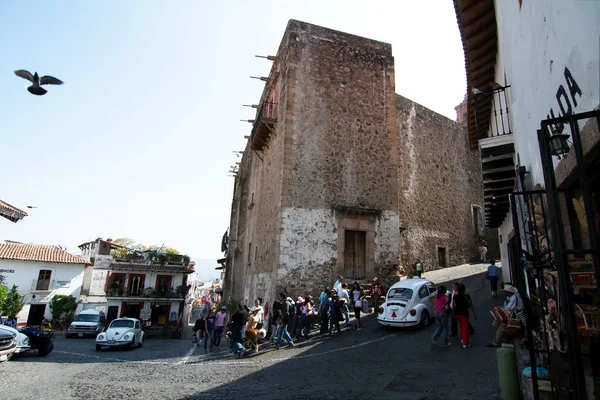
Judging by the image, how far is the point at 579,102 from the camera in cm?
359

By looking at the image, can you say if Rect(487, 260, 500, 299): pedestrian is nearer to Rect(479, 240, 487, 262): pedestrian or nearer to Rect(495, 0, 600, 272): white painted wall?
Rect(495, 0, 600, 272): white painted wall

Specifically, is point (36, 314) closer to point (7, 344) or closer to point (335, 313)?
point (7, 344)

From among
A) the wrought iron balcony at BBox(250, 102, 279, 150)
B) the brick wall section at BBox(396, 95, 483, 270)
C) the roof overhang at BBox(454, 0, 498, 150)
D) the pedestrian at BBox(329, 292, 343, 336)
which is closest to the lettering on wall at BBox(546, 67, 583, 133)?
the roof overhang at BBox(454, 0, 498, 150)

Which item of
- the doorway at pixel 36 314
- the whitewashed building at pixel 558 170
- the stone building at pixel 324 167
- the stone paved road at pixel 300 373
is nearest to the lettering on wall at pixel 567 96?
the whitewashed building at pixel 558 170

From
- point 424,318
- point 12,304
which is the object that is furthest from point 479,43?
point 12,304

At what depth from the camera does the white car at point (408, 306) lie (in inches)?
433

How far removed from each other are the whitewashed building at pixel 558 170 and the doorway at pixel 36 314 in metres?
35.8

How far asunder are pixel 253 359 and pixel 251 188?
1413 centimetres

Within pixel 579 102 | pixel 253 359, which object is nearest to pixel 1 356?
pixel 253 359

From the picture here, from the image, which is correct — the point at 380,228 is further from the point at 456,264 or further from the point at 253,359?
the point at 456,264

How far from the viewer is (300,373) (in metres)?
7.81

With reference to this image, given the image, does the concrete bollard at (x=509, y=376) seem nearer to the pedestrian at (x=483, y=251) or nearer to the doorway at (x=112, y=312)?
the pedestrian at (x=483, y=251)

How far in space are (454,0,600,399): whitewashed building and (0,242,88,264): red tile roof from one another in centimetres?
3564

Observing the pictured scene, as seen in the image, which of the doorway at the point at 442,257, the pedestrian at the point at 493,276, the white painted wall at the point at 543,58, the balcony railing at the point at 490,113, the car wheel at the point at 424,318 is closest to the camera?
the white painted wall at the point at 543,58
